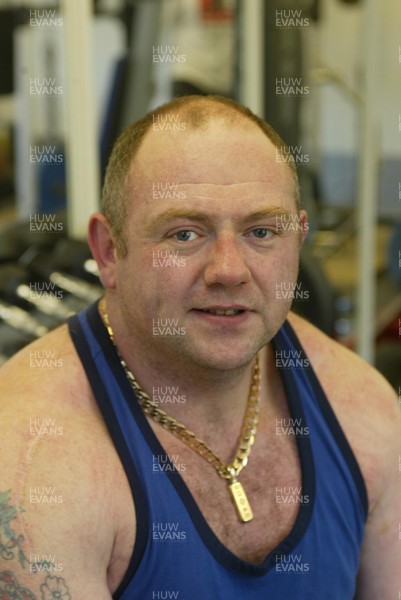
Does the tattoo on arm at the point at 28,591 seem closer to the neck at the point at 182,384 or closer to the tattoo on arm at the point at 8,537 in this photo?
the tattoo on arm at the point at 8,537

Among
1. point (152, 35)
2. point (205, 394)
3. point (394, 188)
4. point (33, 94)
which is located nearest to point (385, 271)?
point (394, 188)

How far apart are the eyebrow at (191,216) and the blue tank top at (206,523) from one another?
190 mm

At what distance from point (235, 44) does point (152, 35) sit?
0.34 m

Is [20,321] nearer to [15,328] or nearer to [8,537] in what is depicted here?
[15,328]

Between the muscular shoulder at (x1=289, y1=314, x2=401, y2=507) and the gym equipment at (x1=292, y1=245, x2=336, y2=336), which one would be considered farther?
the gym equipment at (x1=292, y1=245, x2=336, y2=336)

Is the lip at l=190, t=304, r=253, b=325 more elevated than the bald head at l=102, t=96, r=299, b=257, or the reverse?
the bald head at l=102, t=96, r=299, b=257

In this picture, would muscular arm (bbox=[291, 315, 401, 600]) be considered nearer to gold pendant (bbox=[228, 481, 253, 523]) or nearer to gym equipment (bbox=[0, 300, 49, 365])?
gold pendant (bbox=[228, 481, 253, 523])

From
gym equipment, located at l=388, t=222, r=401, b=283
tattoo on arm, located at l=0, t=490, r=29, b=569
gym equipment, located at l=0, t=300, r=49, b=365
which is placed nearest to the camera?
tattoo on arm, located at l=0, t=490, r=29, b=569

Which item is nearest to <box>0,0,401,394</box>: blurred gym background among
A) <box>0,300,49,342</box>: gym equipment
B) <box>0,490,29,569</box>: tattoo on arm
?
<box>0,300,49,342</box>: gym equipment

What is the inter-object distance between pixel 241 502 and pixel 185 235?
355 millimetres

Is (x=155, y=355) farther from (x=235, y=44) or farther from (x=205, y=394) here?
(x=235, y=44)

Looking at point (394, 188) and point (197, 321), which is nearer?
point (197, 321)

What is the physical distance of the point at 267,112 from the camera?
149 inches

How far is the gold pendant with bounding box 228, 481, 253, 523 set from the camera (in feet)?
4.27
